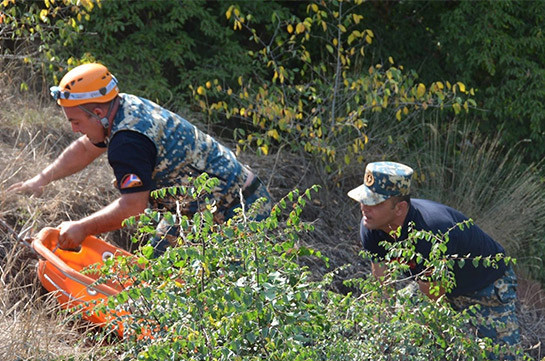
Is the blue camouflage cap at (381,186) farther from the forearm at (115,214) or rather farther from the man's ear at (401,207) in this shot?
the forearm at (115,214)

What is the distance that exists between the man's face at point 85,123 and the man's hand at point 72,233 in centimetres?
47

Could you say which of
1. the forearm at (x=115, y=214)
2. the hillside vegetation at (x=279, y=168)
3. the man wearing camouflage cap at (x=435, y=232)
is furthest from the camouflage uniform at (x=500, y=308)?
the forearm at (x=115, y=214)

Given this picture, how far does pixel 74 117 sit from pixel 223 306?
67.3 inches

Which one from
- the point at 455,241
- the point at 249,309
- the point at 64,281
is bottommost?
the point at 64,281

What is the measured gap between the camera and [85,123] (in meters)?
4.43

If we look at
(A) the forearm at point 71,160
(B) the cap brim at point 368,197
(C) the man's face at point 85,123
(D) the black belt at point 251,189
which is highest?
(C) the man's face at point 85,123

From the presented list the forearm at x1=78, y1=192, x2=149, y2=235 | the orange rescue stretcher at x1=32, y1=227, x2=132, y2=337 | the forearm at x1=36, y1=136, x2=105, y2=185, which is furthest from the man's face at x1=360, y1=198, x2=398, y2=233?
the forearm at x1=36, y1=136, x2=105, y2=185

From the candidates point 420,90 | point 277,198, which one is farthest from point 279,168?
point 420,90

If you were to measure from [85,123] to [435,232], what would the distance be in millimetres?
1901

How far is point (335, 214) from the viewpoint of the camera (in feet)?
23.9

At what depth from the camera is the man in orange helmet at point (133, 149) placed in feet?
14.1

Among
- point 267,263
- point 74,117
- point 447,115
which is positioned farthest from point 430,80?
point 267,263

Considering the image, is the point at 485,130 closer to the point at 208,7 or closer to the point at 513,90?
the point at 513,90

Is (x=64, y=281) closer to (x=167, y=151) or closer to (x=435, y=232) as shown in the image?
(x=167, y=151)
